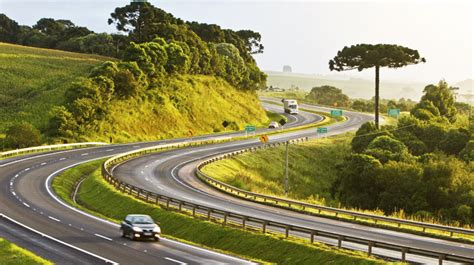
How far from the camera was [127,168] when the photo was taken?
72.4m

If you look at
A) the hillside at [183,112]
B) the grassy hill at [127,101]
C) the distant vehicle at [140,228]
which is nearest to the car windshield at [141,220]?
the distant vehicle at [140,228]

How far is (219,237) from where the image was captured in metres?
37.5

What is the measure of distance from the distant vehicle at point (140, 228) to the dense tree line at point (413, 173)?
27.8m

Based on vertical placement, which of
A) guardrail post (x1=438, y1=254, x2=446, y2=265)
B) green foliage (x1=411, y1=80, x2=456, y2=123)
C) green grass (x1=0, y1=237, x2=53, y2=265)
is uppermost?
green foliage (x1=411, y1=80, x2=456, y2=123)

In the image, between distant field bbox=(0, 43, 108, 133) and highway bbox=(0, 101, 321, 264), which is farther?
distant field bbox=(0, 43, 108, 133)

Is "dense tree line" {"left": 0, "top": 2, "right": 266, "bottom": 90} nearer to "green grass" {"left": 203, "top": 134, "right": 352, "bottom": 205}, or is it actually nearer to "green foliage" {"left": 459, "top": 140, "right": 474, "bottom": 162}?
"green grass" {"left": 203, "top": 134, "right": 352, "bottom": 205}

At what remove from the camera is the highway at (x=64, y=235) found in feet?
98.4

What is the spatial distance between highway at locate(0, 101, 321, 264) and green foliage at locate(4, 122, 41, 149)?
22.2 meters

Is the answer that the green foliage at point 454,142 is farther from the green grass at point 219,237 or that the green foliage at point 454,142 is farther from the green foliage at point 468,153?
the green grass at point 219,237

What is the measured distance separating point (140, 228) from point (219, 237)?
5.20 m

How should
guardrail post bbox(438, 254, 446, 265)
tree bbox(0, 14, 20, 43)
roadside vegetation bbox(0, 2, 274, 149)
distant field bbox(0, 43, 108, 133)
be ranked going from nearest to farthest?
guardrail post bbox(438, 254, 446, 265) → roadside vegetation bbox(0, 2, 274, 149) → distant field bbox(0, 43, 108, 133) → tree bbox(0, 14, 20, 43)

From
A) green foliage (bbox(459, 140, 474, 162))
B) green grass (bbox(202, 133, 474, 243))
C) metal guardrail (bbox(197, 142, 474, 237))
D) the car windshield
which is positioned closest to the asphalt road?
metal guardrail (bbox(197, 142, 474, 237))

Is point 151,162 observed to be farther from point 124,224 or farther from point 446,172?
point 124,224

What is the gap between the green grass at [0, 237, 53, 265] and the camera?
28672 millimetres
